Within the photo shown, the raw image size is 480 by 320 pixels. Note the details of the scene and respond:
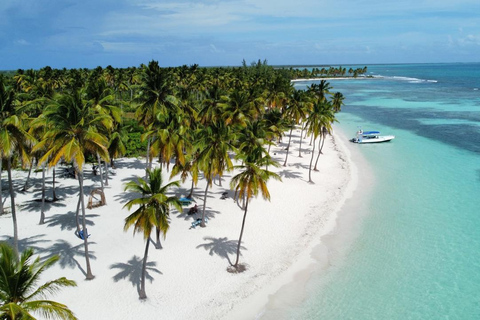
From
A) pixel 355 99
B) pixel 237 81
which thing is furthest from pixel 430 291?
pixel 355 99

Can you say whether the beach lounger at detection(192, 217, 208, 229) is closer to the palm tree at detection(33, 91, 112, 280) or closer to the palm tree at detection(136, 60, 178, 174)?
the palm tree at detection(136, 60, 178, 174)

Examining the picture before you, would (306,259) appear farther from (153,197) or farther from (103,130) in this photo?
(103,130)

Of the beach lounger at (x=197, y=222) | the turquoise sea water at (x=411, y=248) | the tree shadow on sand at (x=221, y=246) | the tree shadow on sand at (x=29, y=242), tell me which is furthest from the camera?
the beach lounger at (x=197, y=222)

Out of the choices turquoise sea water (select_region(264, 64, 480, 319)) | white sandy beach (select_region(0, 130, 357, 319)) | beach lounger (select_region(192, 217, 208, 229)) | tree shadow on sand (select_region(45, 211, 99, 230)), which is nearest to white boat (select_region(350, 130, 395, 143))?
turquoise sea water (select_region(264, 64, 480, 319))

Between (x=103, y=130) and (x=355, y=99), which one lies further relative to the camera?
(x=355, y=99)

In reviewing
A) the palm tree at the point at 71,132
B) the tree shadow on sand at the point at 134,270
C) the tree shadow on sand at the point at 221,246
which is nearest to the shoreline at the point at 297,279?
the tree shadow on sand at the point at 221,246

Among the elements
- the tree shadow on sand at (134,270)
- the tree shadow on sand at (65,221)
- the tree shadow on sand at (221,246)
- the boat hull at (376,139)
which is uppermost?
the boat hull at (376,139)

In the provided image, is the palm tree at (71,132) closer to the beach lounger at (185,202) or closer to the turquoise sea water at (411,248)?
the beach lounger at (185,202)
